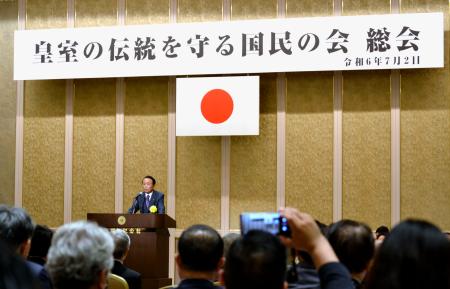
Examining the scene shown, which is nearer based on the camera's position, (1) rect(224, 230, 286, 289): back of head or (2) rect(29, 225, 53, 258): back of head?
(1) rect(224, 230, 286, 289): back of head

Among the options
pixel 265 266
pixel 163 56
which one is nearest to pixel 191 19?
pixel 163 56

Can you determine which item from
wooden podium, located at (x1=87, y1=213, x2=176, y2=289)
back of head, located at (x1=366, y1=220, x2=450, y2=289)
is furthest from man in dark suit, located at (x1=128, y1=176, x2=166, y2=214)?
back of head, located at (x1=366, y1=220, x2=450, y2=289)

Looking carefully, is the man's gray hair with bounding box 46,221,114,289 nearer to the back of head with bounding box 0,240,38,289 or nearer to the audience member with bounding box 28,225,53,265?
the back of head with bounding box 0,240,38,289

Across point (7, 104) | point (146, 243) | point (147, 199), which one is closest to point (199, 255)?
point (146, 243)

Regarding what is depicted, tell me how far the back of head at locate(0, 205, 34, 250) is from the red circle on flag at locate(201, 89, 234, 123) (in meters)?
7.37

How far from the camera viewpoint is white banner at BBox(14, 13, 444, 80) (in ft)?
32.9

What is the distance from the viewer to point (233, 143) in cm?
1085

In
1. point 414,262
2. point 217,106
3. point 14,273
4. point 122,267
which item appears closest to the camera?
point 14,273

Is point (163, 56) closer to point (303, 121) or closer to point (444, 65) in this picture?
point (303, 121)

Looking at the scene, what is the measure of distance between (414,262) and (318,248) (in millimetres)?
440

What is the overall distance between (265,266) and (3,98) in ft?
34.2

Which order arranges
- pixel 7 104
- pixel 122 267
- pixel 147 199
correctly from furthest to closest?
pixel 7 104 < pixel 147 199 < pixel 122 267

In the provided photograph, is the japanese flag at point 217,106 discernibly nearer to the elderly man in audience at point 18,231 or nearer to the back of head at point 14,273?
the elderly man in audience at point 18,231

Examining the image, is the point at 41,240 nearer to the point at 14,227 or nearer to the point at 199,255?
the point at 14,227
